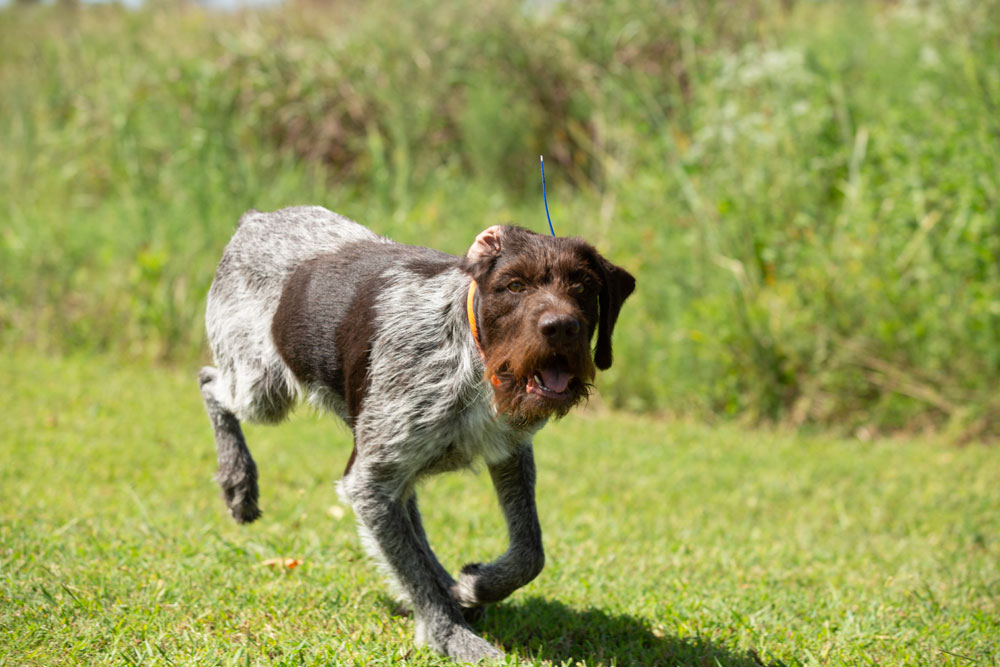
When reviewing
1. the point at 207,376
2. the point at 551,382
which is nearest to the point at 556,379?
the point at 551,382

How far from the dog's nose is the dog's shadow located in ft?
4.87

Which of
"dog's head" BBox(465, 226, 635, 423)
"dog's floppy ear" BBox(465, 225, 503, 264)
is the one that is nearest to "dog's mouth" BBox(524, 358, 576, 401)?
"dog's head" BBox(465, 226, 635, 423)

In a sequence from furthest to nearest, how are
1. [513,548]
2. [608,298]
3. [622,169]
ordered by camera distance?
[622,169], [513,548], [608,298]

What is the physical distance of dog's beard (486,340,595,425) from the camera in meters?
3.75

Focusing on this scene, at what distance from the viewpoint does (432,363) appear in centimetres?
422

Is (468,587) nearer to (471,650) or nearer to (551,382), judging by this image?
(471,650)

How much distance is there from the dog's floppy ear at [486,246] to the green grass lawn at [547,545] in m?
1.70

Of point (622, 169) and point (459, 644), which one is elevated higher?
point (459, 644)

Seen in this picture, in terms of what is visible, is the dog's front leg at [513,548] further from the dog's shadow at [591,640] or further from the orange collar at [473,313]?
the orange collar at [473,313]

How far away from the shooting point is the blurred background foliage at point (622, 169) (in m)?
9.63

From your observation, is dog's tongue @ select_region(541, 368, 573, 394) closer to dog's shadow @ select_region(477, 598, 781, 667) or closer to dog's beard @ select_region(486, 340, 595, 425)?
dog's beard @ select_region(486, 340, 595, 425)

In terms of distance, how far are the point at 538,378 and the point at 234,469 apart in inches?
83.1

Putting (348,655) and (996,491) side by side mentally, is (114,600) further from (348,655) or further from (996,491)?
(996,491)

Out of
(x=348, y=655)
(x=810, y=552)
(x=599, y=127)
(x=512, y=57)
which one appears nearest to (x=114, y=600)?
(x=348, y=655)
